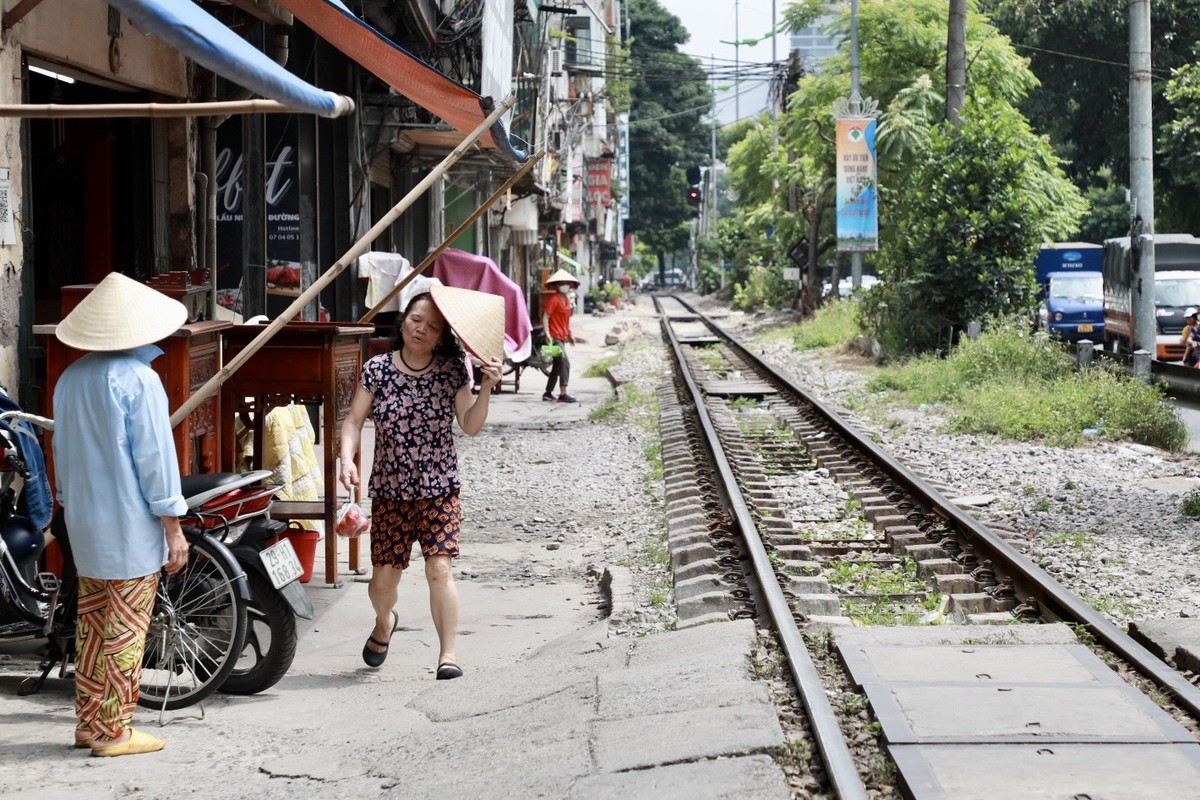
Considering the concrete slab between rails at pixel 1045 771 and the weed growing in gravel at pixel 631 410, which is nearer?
the concrete slab between rails at pixel 1045 771

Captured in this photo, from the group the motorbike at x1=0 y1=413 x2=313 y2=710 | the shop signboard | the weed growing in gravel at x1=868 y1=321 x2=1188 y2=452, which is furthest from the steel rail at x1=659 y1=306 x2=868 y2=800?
the shop signboard

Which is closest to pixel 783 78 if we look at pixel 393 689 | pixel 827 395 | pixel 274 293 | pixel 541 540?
pixel 827 395

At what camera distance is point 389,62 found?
9648 mm

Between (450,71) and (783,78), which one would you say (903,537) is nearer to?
(450,71)

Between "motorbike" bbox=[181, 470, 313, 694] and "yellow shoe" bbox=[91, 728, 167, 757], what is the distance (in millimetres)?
632

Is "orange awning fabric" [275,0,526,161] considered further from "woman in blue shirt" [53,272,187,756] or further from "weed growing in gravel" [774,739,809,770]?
"weed growing in gravel" [774,739,809,770]

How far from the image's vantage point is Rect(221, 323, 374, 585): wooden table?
8.05 metres

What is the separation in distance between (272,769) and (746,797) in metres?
1.78

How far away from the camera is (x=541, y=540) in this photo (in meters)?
10.6

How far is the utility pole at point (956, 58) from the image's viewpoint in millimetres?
25120

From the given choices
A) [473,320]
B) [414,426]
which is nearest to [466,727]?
[414,426]

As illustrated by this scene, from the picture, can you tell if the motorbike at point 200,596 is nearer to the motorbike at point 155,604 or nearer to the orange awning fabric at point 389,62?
the motorbike at point 155,604

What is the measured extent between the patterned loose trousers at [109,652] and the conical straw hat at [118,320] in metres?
0.84

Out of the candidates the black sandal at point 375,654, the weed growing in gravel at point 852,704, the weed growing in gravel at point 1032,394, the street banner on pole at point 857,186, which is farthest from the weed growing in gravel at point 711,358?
the weed growing in gravel at point 852,704
